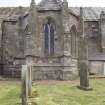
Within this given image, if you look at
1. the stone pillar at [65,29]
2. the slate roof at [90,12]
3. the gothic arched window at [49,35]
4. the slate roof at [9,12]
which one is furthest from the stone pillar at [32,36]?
the slate roof at [90,12]

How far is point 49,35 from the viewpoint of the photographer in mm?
33625

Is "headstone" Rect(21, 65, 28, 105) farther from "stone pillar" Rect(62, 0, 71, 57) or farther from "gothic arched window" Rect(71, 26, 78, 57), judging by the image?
"gothic arched window" Rect(71, 26, 78, 57)

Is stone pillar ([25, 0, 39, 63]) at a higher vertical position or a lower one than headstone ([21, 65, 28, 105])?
higher

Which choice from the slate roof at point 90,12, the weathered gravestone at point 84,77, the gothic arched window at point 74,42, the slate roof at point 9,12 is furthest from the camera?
the slate roof at point 90,12

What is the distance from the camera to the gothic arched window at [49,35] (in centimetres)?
3356

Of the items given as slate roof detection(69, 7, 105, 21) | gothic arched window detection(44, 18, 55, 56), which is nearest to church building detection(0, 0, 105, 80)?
gothic arched window detection(44, 18, 55, 56)

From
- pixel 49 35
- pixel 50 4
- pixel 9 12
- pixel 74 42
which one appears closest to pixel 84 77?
pixel 49 35

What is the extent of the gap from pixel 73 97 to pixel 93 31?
23397mm

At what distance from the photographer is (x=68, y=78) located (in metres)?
31.5

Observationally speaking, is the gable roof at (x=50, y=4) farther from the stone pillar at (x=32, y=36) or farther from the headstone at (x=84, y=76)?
the headstone at (x=84, y=76)

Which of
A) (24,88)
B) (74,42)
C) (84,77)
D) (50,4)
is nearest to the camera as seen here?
(24,88)

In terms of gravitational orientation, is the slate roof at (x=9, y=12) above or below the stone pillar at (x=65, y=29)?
above

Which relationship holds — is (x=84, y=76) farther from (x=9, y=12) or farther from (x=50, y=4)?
(x=9, y=12)

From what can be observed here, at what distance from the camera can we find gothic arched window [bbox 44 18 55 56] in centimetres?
3356
